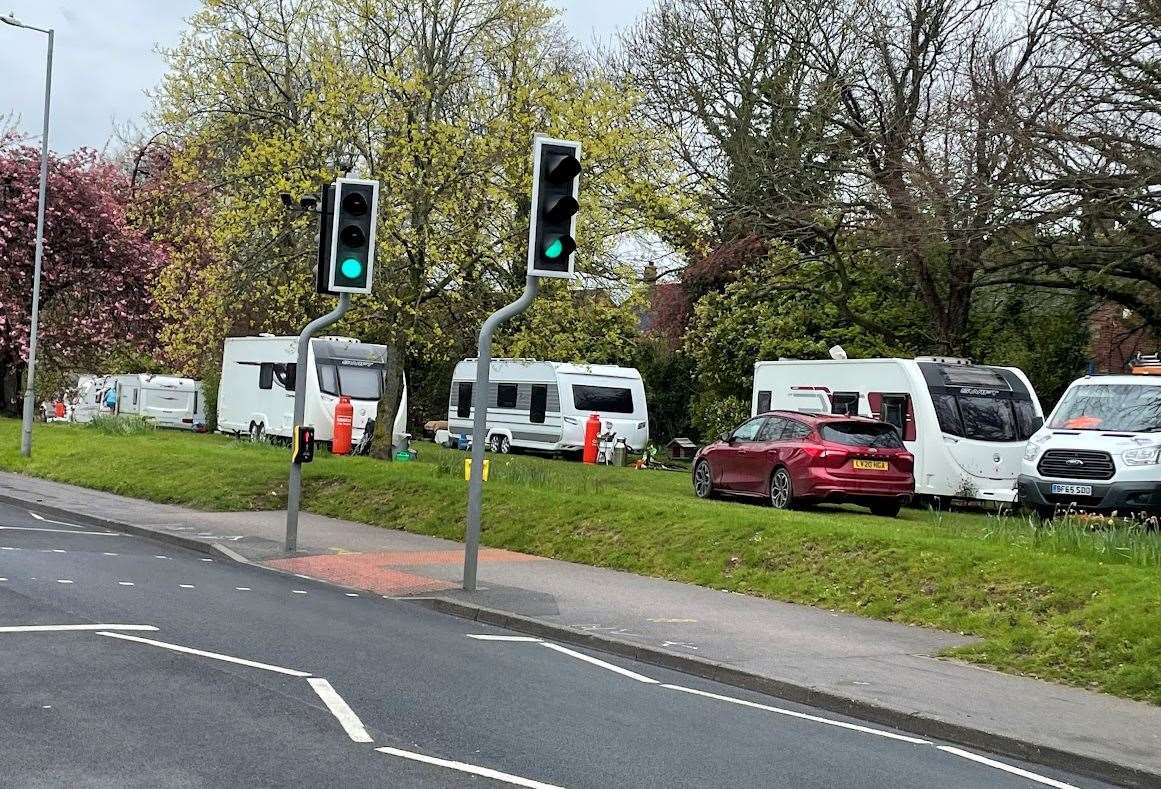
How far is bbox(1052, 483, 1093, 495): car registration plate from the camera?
17.6m

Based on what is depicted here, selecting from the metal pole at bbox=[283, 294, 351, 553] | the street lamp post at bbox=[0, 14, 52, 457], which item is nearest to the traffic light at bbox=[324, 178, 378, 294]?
the metal pole at bbox=[283, 294, 351, 553]

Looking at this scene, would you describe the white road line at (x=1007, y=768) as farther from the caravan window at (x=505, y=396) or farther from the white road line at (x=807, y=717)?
the caravan window at (x=505, y=396)

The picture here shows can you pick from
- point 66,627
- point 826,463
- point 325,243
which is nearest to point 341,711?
point 66,627

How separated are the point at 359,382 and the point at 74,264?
11610 mm

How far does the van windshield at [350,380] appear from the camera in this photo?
36531mm

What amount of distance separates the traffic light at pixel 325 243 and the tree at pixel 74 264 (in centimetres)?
2688

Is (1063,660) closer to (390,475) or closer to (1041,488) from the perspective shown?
(1041,488)

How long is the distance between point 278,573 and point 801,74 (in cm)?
2289

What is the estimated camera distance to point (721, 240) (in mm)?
36531

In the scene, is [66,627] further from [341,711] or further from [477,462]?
[477,462]

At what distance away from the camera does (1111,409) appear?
18.5 metres

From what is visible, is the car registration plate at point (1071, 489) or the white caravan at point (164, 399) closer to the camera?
the car registration plate at point (1071, 489)

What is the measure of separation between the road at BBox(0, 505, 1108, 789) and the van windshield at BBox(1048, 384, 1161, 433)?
10.4 meters

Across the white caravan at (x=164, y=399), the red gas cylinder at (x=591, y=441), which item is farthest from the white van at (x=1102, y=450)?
the white caravan at (x=164, y=399)
